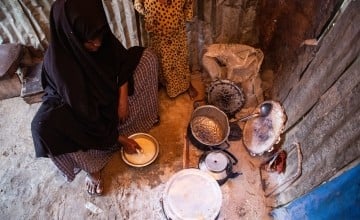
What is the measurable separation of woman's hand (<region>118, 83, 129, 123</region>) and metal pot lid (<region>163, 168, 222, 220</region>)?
20.2 inches

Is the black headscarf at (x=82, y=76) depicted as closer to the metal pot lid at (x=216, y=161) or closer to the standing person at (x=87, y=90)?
the standing person at (x=87, y=90)

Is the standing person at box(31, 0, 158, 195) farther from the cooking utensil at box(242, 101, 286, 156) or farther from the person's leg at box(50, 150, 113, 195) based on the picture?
the cooking utensil at box(242, 101, 286, 156)

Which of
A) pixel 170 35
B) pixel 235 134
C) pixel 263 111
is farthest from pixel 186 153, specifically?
pixel 170 35

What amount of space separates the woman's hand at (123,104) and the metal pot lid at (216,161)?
0.61m

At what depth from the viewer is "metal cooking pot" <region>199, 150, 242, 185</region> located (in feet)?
6.20

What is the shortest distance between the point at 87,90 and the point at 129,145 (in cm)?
55

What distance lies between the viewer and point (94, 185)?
1.93 m

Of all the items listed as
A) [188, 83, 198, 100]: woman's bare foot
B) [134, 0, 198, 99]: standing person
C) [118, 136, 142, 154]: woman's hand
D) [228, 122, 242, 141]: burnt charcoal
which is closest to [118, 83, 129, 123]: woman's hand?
[118, 136, 142, 154]: woman's hand

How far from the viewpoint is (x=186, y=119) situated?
226 cm

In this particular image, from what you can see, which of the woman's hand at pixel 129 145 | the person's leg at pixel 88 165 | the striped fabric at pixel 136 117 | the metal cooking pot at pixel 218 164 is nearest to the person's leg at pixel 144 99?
the striped fabric at pixel 136 117

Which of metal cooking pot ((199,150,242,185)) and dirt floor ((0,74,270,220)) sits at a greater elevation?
metal cooking pot ((199,150,242,185))

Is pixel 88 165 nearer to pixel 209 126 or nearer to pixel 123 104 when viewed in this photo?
pixel 123 104

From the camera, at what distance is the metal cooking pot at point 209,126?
206 cm

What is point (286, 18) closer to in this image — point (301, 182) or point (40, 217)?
point (301, 182)
